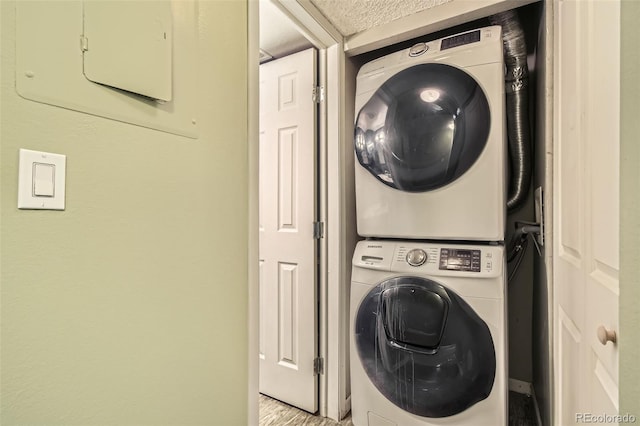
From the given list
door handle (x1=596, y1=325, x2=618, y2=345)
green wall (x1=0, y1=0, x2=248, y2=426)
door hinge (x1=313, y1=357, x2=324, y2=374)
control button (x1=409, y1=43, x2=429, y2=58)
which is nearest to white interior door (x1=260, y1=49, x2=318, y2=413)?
door hinge (x1=313, y1=357, x2=324, y2=374)

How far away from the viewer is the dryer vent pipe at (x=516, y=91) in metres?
1.46

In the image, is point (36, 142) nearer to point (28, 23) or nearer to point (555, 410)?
point (28, 23)

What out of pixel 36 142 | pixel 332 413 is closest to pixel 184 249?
pixel 36 142

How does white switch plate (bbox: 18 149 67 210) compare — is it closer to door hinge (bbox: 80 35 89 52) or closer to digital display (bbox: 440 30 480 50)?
door hinge (bbox: 80 35 89 52)

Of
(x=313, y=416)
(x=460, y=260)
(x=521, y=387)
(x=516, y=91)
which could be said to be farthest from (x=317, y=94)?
(x=521, y=387)

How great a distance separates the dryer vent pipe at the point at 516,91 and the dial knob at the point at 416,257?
702mm

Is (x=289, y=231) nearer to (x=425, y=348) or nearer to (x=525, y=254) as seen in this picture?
(x=425, y=348)

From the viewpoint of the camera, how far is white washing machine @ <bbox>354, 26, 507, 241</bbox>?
50.2 inches

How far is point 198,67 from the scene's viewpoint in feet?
3.14

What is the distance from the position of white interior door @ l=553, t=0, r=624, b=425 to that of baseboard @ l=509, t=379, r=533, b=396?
81cm

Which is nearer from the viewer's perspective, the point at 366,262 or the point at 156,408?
the point at 156,408
